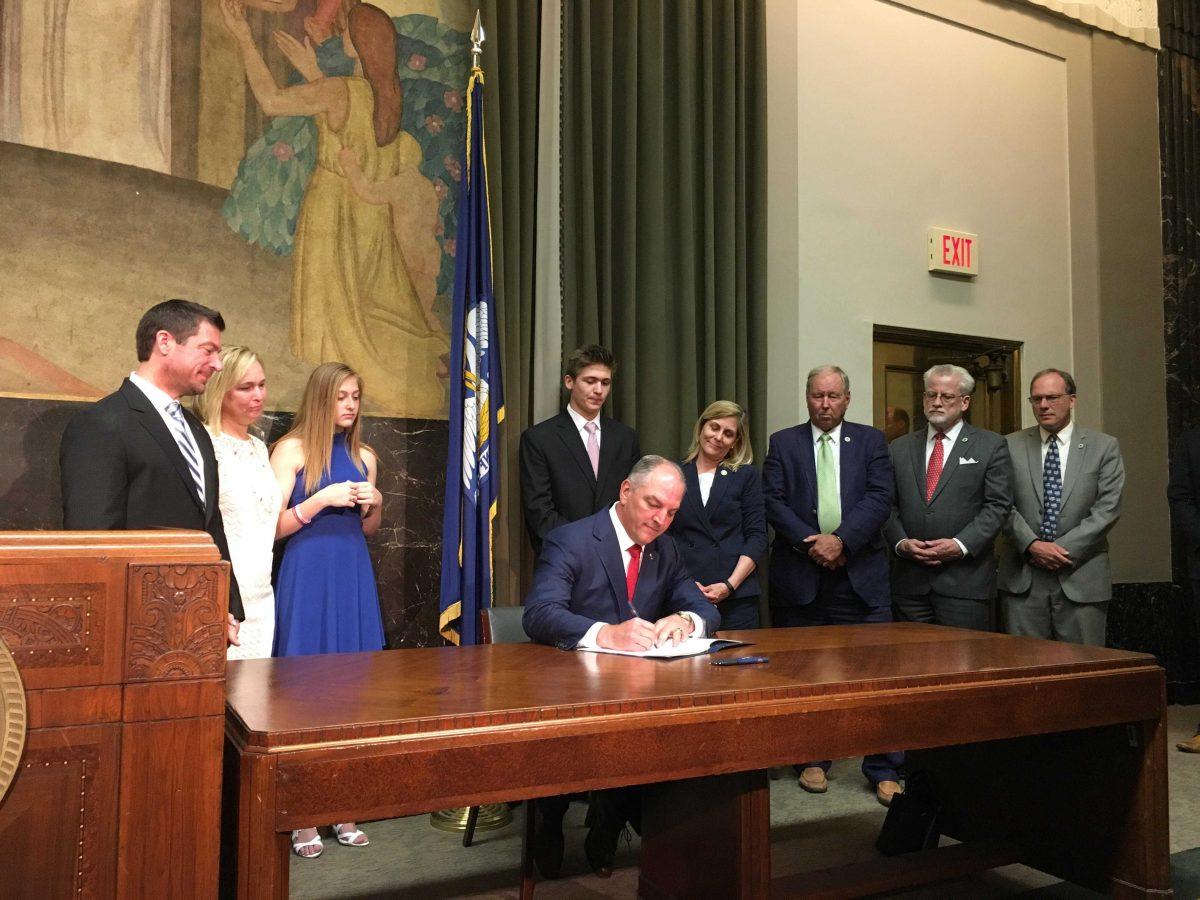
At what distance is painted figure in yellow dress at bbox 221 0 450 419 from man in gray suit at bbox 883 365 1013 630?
7.33 ft

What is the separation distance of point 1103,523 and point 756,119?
267 centimetres

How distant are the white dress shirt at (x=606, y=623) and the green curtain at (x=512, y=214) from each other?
50.7 inches

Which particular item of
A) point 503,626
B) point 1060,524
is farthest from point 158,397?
point 1060,524

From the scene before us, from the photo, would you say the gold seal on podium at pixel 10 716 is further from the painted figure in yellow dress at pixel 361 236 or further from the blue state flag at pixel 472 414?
the painted figure in yellow dress at pixel 361 236

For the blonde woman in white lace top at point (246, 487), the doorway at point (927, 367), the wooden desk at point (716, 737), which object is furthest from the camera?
the doorway at point (927, 367)

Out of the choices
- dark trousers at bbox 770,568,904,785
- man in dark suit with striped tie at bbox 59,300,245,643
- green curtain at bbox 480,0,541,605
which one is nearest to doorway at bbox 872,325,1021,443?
dark trousers at bbox 770,568,904,785

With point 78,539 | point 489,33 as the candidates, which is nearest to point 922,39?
point 489,33

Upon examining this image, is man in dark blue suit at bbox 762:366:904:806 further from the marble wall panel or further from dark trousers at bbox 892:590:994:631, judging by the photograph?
the marble wall panel

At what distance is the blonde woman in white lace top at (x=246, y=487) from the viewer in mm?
3564

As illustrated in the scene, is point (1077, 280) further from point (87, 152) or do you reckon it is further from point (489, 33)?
point (87, 152)

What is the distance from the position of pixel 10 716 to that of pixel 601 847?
7.28 feet

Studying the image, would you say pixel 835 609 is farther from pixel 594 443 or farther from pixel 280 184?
pixel 280 184

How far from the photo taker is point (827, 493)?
4.79 metres

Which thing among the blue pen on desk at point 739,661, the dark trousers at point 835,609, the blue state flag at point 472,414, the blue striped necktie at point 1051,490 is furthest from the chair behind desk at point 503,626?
the blue striped necktie at point 1051,490
